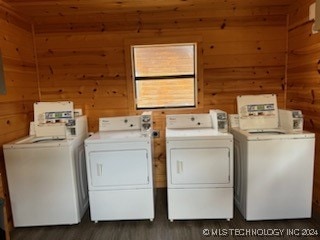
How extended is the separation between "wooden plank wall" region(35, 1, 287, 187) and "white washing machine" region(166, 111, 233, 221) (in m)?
0.85

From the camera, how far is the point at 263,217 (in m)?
2.27

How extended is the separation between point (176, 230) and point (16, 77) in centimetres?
227

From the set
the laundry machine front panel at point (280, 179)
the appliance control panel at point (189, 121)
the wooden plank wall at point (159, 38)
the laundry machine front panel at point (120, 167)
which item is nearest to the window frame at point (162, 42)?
the wooden plank wall at point (159, 38)

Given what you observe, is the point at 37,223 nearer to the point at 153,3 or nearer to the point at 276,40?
the point at 153,3

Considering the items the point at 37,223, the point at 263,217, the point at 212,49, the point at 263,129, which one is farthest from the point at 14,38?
the point at 263,217

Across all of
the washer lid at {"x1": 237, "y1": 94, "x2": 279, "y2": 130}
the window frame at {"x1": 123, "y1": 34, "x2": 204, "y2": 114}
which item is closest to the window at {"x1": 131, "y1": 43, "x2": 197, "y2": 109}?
the window frame at {"x1": 123, "y1": 34, "x2": 204, "y2": 114}

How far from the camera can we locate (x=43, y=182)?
2.24 meters

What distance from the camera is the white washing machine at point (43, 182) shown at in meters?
2.19

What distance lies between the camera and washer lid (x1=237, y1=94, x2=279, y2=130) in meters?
2.61

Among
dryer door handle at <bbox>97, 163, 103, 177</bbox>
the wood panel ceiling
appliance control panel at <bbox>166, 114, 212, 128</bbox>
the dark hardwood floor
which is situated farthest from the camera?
appliance control panel at <bbox>166, 114, 212, 128</bbox>

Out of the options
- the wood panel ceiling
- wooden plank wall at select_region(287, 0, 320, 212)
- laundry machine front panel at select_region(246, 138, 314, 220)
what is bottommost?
laundry machine front panel at select_region(246, 138, 314, 220)

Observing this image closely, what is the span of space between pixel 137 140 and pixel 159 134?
0.84 meters

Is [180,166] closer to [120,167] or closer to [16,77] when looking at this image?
[120,167]

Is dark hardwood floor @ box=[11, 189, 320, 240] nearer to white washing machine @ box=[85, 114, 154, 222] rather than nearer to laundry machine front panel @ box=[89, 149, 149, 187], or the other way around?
white washing machine @ box=[85, 114, 154, 222]
